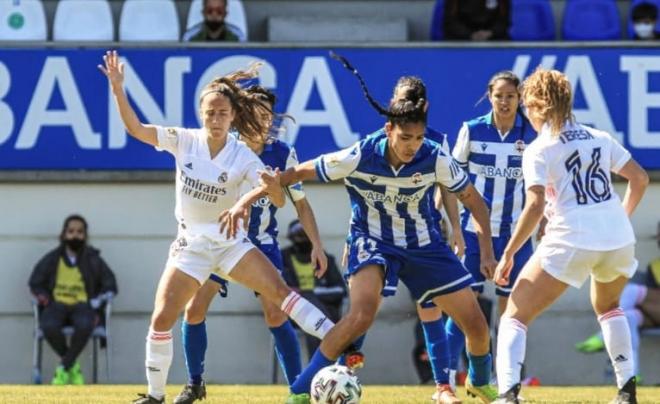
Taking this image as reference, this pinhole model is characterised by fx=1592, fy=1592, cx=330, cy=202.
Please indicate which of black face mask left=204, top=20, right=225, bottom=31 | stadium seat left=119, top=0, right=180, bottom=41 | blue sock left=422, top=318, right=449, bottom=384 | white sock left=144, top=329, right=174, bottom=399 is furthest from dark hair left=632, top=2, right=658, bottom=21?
white sock left=144, top=329, right=174, bottom=399

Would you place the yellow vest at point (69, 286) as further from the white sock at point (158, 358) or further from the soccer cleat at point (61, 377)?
the white sock at point (158, 358)

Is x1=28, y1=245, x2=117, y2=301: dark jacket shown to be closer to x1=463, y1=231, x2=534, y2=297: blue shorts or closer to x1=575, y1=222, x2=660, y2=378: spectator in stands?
x1=575, y1=222, x2=660, y2=378: spectator in stands

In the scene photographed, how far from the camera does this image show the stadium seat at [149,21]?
1570cm

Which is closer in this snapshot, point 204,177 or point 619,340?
point 619,340

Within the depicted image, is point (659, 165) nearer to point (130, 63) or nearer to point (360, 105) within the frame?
point (360, 105)

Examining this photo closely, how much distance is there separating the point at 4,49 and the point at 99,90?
96 cm

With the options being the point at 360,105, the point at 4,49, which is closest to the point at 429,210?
the point at 360,105

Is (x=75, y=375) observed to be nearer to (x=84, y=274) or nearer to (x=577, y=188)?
(x=84, y=274)

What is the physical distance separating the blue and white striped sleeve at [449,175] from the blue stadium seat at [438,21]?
275 inches

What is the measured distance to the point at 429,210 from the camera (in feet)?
29.6

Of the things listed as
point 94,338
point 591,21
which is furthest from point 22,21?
point 591,21

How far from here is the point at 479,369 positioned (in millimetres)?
9336

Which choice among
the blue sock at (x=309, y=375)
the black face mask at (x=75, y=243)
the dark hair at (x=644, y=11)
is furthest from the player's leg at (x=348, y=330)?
the dark hair at (x=644, y=11)

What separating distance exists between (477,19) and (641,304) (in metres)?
3.19
